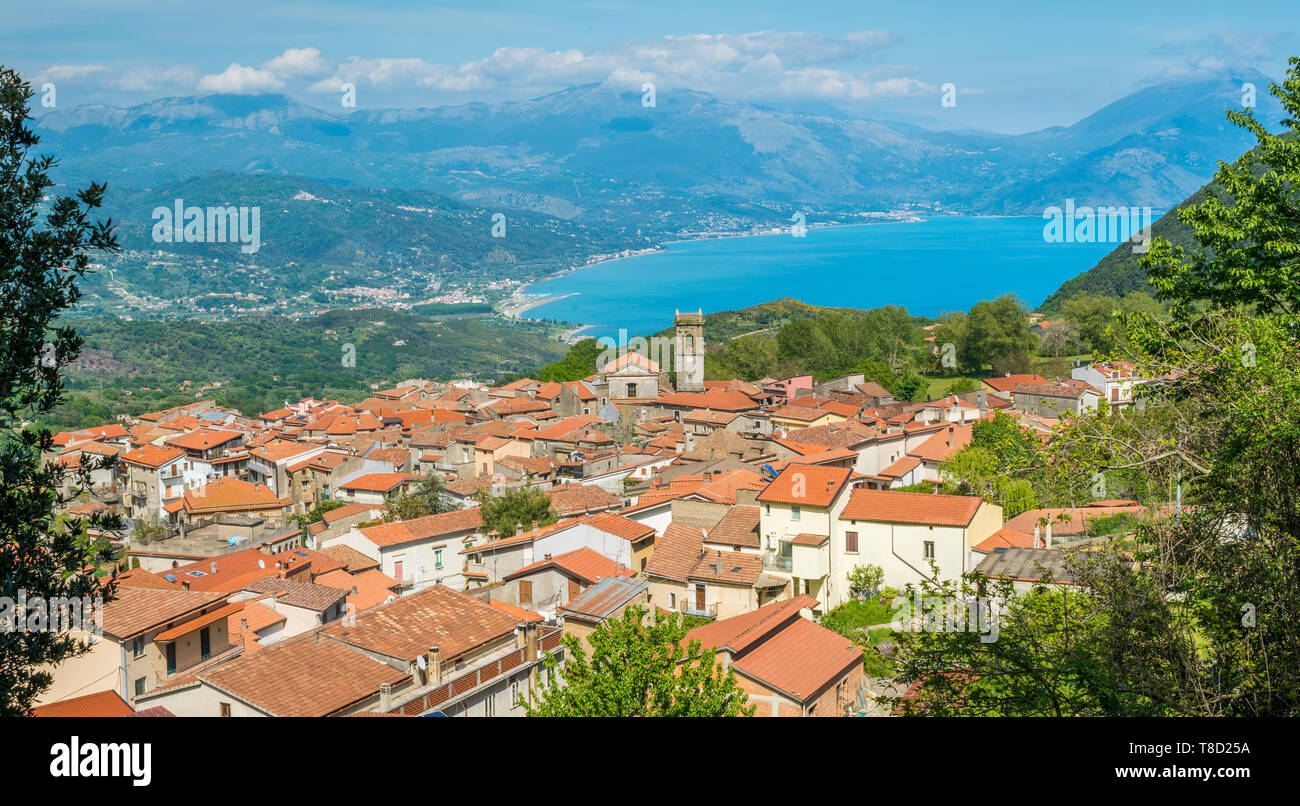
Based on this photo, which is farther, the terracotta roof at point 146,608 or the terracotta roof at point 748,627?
the terracotta roof at point 748,627

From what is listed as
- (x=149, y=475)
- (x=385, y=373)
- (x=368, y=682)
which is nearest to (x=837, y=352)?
(x=149, y=475)

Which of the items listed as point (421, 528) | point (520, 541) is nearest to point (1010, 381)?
point (421, 528)

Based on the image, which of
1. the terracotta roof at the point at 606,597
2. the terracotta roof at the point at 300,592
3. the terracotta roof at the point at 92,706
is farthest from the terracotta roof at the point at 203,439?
the terracotta roof at the point at 92,706

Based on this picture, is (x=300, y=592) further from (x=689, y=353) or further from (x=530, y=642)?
(x=689, y=353)

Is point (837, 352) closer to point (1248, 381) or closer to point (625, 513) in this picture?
point (625, 513)

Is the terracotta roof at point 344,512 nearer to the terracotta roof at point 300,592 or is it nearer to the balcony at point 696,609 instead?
the terracotta roof at point 300,592

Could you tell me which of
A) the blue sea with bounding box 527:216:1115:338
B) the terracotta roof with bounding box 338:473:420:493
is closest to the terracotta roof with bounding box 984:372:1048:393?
the terracotta roof with bounding box 338:473:420:493
